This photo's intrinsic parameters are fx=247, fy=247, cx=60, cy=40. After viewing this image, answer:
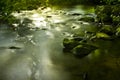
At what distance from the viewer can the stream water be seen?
12.5 m

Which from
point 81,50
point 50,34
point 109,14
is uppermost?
point 109,14

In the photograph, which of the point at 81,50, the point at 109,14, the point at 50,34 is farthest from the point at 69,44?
the point at 109,14

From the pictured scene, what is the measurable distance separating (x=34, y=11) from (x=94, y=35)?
11916 millimetres

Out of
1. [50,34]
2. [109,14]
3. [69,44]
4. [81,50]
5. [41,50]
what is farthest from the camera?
[109,14]

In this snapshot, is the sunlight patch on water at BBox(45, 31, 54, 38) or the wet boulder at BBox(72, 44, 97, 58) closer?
the wet boulder at BBox(72, 44, 97, 58)

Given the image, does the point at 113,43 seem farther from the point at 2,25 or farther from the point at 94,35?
the point at 2,25

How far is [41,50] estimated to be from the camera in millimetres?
15852

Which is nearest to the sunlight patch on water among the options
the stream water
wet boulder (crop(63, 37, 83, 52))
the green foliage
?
the stream water

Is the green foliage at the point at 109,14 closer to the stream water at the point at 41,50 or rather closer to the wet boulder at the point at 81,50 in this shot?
the stream water at the point at 41,50

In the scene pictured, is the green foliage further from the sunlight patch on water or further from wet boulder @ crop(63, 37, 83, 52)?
wet boulder @ crop(63, 37, 83, 52)

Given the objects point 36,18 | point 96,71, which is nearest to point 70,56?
point 96,71

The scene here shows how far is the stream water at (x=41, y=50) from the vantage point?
1247 centimetres

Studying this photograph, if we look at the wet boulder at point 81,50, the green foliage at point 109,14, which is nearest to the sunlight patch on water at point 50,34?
the wet boulder at point 81,50

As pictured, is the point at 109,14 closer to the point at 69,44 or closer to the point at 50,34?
the point at 50,34
